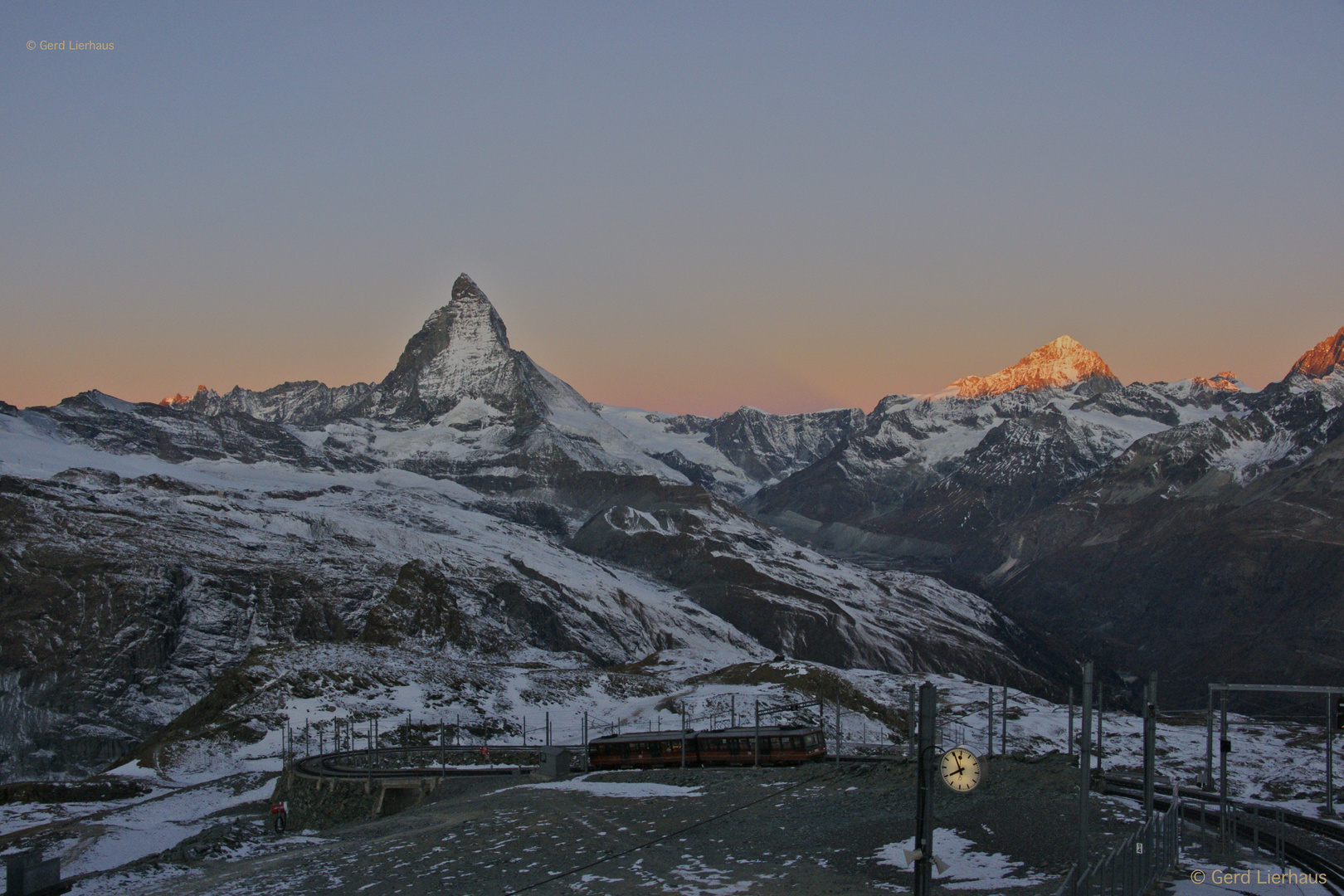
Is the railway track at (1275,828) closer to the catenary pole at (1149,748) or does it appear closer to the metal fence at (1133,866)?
the metal fence at (1133,866)

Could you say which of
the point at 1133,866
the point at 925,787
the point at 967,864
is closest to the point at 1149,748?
the point at 1133,866

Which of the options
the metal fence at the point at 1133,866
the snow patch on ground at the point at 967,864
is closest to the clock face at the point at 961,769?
the metal fence at the point at 1133,866

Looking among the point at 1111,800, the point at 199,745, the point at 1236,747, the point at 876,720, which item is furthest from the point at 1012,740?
the point at 199,745

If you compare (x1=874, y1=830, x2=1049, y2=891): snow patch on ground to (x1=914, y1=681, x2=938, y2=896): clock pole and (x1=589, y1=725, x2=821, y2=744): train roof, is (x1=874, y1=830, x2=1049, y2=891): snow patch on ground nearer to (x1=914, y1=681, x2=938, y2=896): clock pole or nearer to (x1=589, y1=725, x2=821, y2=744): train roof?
(x1=914, y1=681, x2=938, y2=896): clock pole

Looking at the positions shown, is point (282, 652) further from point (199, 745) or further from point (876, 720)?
point (876, 720)

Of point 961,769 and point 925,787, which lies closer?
point 925,787

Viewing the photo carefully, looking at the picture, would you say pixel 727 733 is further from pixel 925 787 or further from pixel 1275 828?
pixel 925 787
